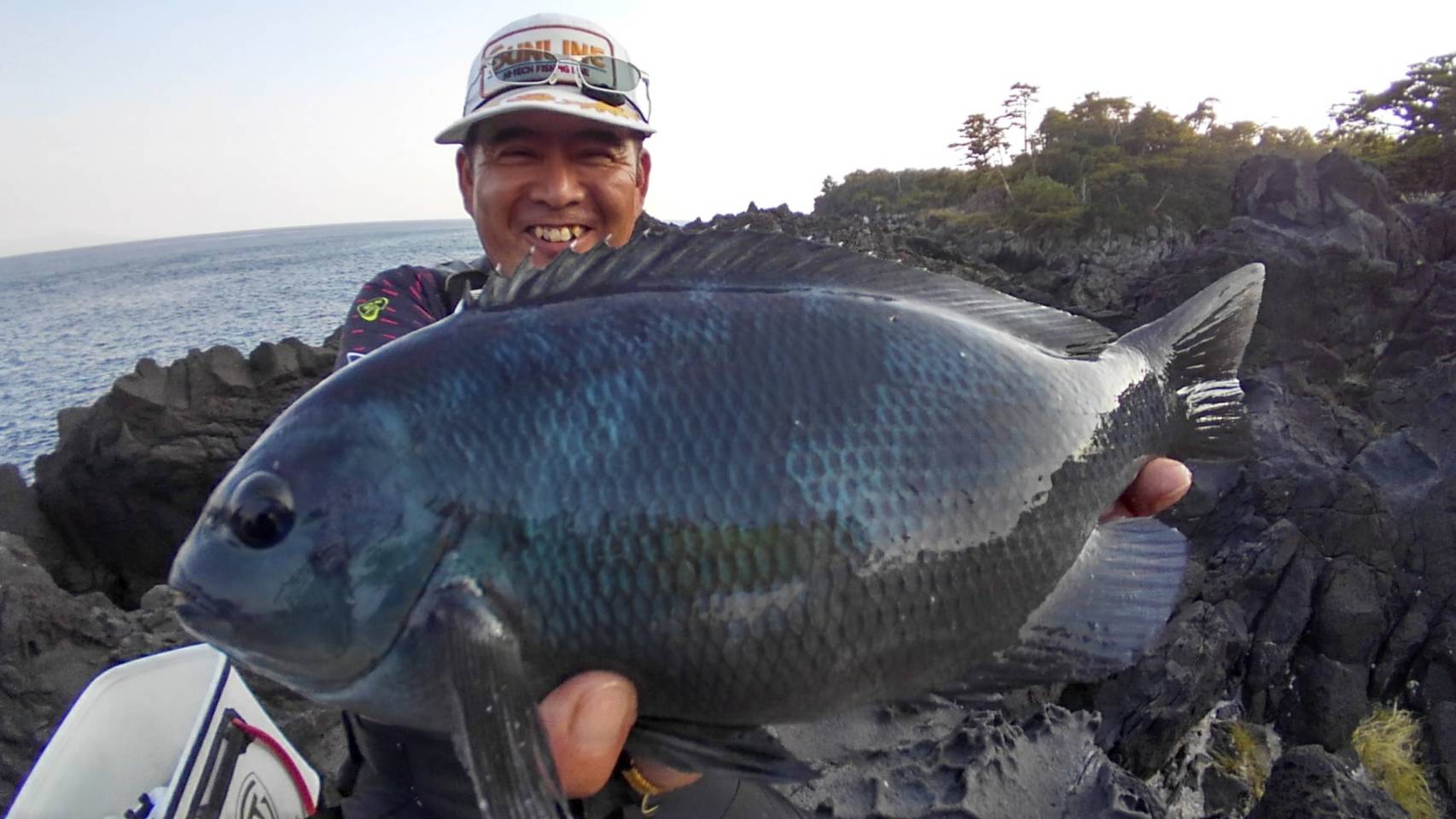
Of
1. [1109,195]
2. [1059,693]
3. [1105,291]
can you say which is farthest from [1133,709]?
[1109,195]

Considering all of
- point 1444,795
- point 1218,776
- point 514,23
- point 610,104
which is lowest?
point 1444,795

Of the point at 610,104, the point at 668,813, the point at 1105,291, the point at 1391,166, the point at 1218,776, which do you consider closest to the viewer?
the point at 668,813

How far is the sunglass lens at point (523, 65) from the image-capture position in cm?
289

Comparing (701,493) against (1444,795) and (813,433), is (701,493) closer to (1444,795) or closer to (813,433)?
(813,433)

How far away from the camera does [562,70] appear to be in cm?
291

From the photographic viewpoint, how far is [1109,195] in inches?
1143

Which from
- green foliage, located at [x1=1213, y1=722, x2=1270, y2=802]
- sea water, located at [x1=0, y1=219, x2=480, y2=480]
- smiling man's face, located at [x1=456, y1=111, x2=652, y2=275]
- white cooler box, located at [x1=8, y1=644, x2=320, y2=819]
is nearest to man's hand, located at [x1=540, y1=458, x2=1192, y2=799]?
smiling man's face, located at [x1=456, y1=111, x2=652, y2=275]

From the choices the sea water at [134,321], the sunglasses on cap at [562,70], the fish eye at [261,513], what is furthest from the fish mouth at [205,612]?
the sea water at [134,321]

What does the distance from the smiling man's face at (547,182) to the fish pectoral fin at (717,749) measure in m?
1.83

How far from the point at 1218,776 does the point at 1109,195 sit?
27868 millimetres

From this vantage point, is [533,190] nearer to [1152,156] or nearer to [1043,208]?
[1043,208]

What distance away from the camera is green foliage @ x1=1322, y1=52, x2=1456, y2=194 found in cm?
2402

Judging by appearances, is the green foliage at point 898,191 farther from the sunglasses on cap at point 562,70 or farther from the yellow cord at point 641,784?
the yellow cord at point 641,784

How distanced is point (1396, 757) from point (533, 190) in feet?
27.2
